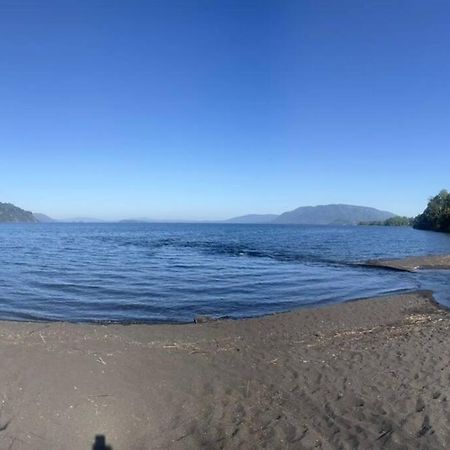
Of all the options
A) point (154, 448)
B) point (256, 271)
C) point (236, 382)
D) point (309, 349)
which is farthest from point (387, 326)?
point (256, 271)

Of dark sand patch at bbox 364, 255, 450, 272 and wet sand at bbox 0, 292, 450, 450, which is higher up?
dark sand patch at bbox 364, 255, 450, 272

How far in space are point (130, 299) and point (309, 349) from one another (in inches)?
437

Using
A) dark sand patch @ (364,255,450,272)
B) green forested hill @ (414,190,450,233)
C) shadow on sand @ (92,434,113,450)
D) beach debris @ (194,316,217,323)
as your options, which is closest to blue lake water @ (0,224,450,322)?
beach debris @ (194,316,217,323)

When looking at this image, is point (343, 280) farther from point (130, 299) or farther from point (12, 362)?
point (12, 362)

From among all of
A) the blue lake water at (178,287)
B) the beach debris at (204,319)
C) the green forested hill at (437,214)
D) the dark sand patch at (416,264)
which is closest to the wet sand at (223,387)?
the beach debris at (204,319)

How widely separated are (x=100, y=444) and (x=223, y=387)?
3073 mm

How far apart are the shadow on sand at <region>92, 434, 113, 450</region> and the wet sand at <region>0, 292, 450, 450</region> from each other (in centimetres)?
6

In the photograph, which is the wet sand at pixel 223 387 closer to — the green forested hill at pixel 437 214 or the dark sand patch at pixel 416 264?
the dark sand patch at pixel 416 264

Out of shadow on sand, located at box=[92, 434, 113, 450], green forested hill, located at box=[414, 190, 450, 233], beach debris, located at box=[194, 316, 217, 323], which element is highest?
green forested hill, located at box=[414, 190, 450, 233]

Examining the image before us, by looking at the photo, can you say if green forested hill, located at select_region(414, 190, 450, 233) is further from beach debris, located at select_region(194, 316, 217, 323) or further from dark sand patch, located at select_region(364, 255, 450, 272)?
beach debris, located at select_region(194, 316, 217, 323)

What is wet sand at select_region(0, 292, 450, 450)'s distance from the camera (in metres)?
7.48

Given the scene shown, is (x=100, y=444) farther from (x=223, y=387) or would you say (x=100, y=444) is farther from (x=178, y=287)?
(x=178, y=287)

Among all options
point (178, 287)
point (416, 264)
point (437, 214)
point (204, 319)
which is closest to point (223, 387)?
point (204, 319)

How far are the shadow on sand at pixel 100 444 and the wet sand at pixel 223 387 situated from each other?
0.06m
